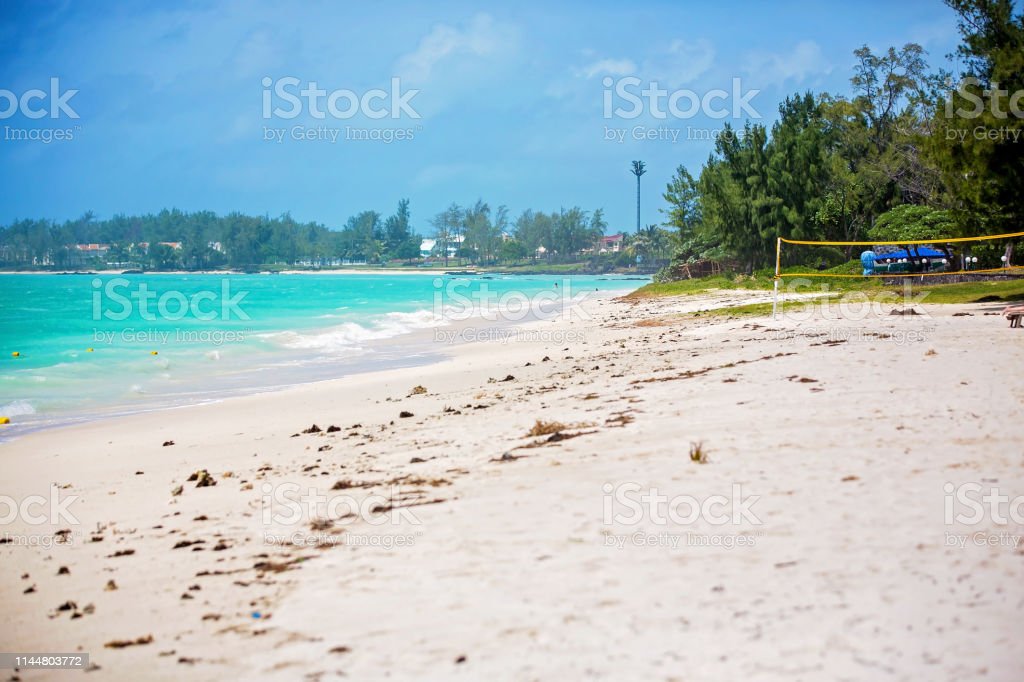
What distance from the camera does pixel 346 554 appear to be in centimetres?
467

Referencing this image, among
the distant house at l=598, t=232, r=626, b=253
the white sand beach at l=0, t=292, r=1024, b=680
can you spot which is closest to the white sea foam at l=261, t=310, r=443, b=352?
the white sand beach at l=0, t=292, r=1024, b=680

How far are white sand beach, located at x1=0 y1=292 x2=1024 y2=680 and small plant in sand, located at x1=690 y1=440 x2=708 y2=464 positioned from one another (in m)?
0.05

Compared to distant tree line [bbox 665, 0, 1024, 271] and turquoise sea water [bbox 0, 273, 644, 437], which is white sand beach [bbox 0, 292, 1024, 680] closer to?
turquoise sea water [bbox 0, 273, 644, 437]

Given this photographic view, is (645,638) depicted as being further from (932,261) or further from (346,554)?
(932,261)

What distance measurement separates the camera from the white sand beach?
11.3 feet

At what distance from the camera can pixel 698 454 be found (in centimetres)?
554

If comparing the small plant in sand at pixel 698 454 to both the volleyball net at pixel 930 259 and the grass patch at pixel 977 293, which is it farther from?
the volleyball net at pixel 930 259

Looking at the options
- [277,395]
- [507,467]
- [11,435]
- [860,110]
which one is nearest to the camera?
[507,467]

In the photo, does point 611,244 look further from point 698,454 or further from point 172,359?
point 698,454

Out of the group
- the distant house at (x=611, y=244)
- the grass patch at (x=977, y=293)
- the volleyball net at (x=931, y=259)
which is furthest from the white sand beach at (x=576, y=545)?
the distant house at (x=611, y=244)

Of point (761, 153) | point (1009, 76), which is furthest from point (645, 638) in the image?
point (761, 153)

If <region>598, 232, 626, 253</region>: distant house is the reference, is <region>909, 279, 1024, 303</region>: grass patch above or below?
below

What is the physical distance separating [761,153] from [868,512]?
37.6m

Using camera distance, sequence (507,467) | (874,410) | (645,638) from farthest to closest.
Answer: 1. (874,410)
2. (507,467)
3. (645,638)
